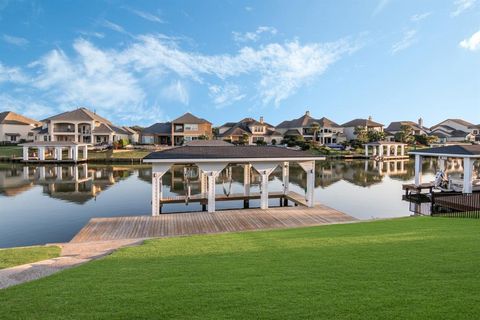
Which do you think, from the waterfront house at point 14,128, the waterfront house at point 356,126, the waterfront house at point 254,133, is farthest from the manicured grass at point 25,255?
the waterfront house at point 356,126

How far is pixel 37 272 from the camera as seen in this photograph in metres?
7.21

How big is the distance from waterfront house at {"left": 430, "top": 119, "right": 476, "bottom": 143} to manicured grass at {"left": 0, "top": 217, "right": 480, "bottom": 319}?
101m

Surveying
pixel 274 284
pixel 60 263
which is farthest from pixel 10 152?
pixel 274 284

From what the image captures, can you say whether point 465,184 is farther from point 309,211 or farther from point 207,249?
point 207,249

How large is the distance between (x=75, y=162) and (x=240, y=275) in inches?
2030

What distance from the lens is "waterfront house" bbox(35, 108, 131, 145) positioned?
64.4m

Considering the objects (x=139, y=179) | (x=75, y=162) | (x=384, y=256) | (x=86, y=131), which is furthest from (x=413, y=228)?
(x=86, y=131)

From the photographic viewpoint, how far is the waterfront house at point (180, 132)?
69.4 meters

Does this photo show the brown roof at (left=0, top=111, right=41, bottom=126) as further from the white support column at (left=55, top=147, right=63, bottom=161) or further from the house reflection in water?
the house reflection in water

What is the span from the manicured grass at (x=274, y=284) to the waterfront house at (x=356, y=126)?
80.8 metres

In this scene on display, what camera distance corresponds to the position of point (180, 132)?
69.9 metres

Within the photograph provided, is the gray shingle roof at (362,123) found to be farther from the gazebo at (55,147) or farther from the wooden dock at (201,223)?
the wooden dock at (201,223)

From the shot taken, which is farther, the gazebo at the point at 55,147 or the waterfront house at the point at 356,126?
the waterfront house at the point at 356,126

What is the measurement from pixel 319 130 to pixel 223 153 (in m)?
68.7
